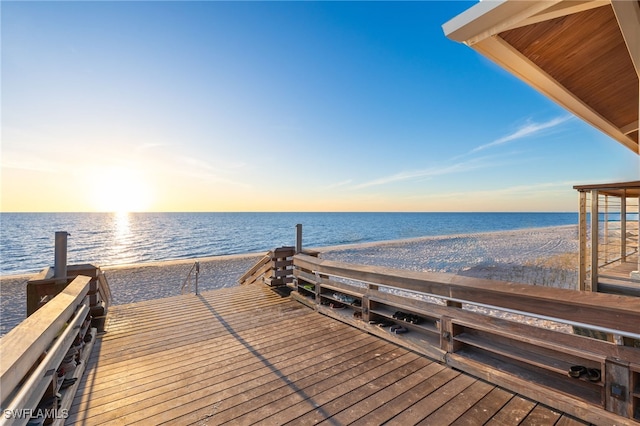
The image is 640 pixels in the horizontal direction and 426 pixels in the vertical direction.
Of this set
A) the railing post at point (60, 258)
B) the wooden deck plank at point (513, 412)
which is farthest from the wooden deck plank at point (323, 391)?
the railing post at point (60, 258)

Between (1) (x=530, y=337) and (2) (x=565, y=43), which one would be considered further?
(1) (x=530, y=337)

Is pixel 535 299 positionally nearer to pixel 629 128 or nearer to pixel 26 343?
pixel 26 343

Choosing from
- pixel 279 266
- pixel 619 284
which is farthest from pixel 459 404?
pixel 619 284

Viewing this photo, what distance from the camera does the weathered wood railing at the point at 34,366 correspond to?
1.40m

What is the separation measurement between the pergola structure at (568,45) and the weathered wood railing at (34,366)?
336 centimetres

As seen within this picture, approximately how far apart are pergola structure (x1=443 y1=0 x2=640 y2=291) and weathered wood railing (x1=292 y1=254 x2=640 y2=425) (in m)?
1.75

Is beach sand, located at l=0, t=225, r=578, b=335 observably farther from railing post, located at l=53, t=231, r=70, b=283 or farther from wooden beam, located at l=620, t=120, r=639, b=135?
wooden beam, located at l=620, t=120, r=639, b=135

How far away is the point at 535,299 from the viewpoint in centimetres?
227

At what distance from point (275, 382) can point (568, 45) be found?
13.7ft

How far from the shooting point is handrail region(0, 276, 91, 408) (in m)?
1.38

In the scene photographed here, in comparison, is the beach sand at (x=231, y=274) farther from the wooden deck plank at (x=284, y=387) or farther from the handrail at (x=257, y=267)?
the wooden deck plank at (x=284, y=387)

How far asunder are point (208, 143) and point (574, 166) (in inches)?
1606

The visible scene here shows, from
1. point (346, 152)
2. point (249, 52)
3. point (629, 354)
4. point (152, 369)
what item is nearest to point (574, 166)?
point (346, 152)

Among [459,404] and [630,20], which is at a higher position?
[630,20]
